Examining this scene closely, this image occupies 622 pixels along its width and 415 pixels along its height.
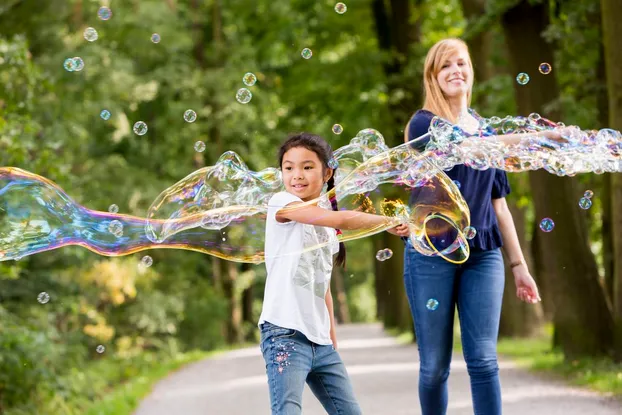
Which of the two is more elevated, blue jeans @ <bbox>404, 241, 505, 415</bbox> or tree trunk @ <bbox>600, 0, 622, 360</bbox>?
tree trunk @ <bbox>600, 0, 622, 360</bbox>

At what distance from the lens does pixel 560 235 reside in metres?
12.4

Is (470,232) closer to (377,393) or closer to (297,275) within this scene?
(297,275)

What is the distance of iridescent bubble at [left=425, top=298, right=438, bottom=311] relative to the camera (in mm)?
5195

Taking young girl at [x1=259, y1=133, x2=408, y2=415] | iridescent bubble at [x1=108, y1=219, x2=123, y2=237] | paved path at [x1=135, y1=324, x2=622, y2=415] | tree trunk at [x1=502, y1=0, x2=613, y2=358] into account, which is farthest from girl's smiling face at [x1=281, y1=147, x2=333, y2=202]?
tree trunk at [x1=502, y1=0, x2=613, y2=358]

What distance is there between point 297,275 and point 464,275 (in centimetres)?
104

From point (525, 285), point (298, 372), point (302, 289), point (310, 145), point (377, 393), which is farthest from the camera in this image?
point (377, 393)

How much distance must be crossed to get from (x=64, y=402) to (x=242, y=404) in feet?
8.28

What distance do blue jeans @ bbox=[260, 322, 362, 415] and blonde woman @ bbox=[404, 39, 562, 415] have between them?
735 millimetres

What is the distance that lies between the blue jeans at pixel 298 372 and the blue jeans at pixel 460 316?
0.72m

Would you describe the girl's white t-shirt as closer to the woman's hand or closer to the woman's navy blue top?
the woman's navy blue top

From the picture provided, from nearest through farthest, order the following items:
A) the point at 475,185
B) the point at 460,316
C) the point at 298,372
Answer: the point at 298,372, the point at 460,316, the point at 475,185

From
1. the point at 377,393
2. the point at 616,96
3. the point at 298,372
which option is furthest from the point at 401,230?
the point at 616,96

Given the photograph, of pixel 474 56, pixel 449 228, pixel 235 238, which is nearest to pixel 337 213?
pixel 449 228

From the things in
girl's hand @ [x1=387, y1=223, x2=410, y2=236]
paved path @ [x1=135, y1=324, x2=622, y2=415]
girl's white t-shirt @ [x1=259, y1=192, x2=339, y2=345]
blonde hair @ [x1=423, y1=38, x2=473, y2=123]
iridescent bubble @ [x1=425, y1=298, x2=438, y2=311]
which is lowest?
paved path @ [x1=135, y1=324, x2=622, y2=415]
